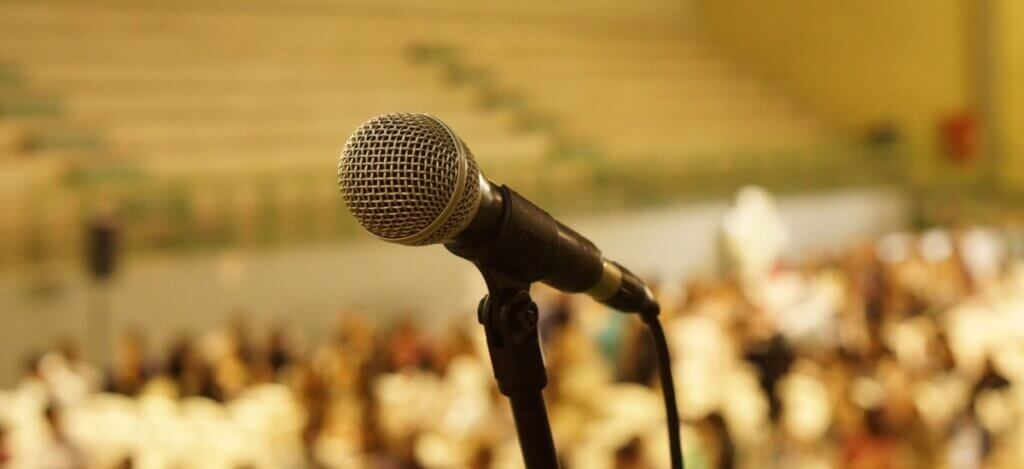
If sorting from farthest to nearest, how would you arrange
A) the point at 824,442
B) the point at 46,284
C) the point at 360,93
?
the point at 360,93 < the point at 46,284 < the point at 824,442

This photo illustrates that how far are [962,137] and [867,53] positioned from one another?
1.95m

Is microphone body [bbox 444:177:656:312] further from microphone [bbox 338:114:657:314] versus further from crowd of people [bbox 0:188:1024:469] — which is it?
crowd of people [bbox 0:188:1024:469]

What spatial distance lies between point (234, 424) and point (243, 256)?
363 cm

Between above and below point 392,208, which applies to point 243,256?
below

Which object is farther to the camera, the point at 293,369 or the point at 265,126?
the point at 265,126

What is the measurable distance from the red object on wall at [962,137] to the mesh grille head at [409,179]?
1452 centimetres

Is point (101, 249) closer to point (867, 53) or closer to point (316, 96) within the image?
point (316, 96)

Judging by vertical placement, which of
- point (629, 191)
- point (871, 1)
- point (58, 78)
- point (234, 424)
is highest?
point (871, 1)

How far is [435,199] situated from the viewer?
110 centimetres

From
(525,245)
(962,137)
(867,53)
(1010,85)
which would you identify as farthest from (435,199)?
(867,53)

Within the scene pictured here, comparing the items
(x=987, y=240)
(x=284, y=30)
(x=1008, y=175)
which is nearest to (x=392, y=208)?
(x=987, y=240)

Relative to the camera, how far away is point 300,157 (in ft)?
33.2

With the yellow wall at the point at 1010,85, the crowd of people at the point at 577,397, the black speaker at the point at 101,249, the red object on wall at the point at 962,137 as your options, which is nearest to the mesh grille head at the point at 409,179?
the crowd of people at the point at 577,397

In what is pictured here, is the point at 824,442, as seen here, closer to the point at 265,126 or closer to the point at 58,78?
the point at 265,126
